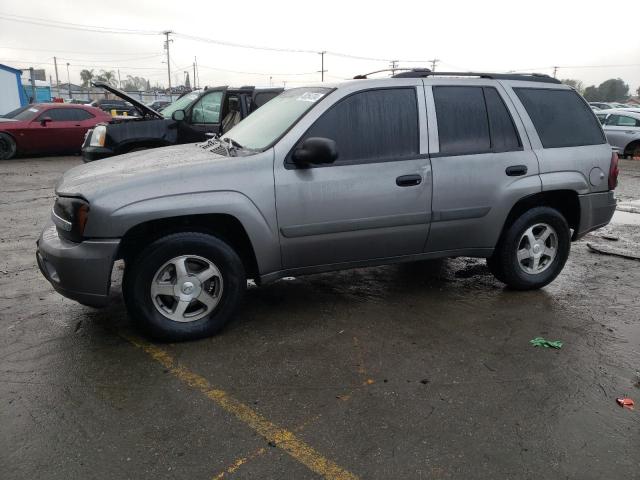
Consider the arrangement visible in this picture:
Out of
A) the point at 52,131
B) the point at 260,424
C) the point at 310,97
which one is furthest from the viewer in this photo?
the point at 52,131

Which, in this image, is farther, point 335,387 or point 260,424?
point 335,387

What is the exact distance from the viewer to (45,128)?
14648mm

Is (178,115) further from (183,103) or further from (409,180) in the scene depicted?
(409,180)

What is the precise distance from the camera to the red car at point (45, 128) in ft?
47.2

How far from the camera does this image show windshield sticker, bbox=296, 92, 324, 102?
4.01m

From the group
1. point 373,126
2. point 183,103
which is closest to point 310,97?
point 373,126

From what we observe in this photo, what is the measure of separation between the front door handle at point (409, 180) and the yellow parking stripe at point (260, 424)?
6.43 feet

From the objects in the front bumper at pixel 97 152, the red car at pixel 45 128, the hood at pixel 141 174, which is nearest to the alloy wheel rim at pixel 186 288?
the hood at pixel 141 174

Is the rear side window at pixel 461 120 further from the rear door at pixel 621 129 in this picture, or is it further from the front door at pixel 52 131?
the rear door at pixel 621 129

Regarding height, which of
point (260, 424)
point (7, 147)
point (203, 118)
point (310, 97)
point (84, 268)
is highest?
point (310, 97)

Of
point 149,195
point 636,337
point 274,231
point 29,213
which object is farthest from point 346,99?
point 29,213

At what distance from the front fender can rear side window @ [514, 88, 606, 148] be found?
2484 millimetres

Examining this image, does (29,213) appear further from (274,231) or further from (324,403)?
(324,403)

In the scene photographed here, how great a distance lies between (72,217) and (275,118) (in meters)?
1.70
